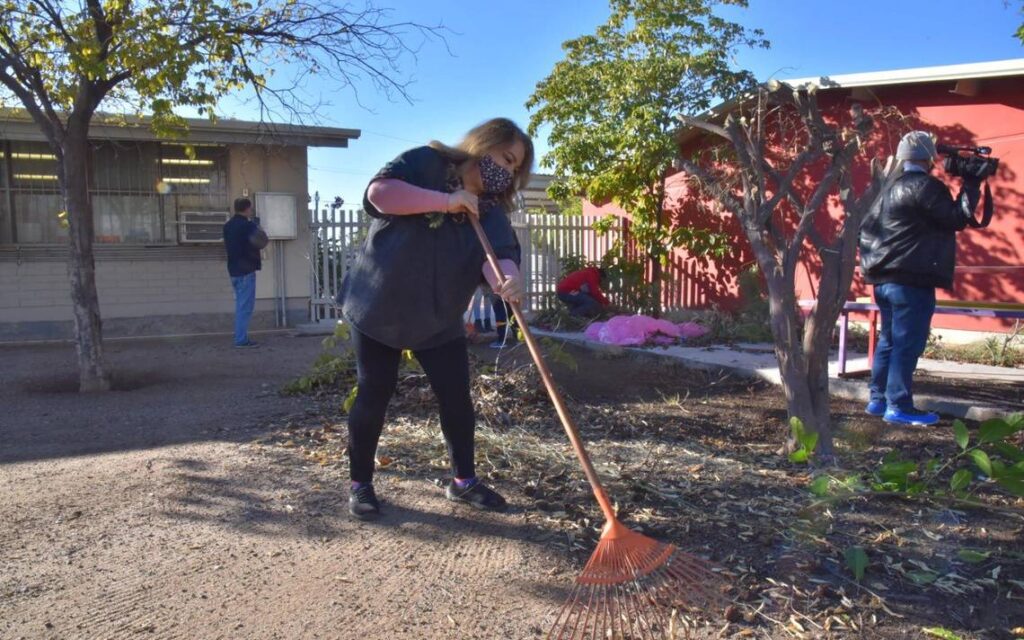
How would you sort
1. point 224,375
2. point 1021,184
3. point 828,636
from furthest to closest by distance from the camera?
point 1021,184 → point 224,375 → point 828,636

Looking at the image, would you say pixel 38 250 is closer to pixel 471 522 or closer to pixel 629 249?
pixel 629 249

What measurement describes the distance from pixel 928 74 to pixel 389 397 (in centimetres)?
760

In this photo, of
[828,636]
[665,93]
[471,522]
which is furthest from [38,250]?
[828,636]

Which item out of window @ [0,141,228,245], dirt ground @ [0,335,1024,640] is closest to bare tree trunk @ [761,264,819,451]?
dirt ground @ [0,335,1024,640]

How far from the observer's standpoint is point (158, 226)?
1115cm

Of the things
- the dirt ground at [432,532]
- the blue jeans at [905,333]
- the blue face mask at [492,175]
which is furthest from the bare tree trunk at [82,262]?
the blue jeans at [905,333]

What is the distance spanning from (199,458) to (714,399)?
3.78 m

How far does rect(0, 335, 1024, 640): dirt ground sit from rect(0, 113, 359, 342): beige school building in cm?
593

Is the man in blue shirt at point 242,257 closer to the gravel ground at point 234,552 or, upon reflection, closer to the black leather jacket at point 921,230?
the gravel ground at point 234,552

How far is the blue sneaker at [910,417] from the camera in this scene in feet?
16.9

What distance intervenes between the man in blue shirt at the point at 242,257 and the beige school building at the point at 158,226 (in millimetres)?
1210

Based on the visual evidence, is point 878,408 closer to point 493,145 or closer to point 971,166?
point 971,166

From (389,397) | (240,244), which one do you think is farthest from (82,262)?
(389,397)

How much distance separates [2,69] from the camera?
623cm
